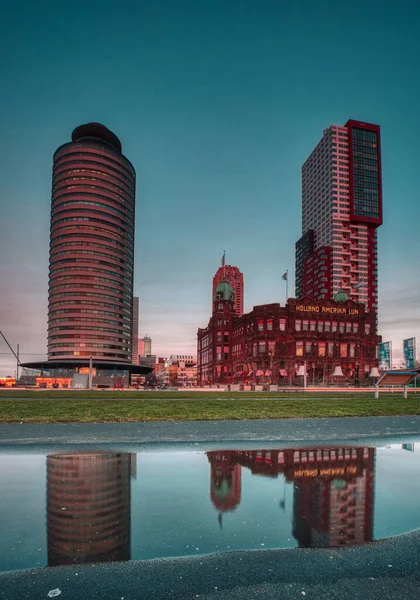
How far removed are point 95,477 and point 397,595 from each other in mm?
5415

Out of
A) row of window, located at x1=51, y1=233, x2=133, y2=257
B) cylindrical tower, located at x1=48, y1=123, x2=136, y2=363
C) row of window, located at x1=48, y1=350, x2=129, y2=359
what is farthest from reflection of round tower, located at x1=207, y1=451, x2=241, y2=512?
row of window, located at x1=51, y1=233, x2=133, y2=257

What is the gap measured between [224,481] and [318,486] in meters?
1.54

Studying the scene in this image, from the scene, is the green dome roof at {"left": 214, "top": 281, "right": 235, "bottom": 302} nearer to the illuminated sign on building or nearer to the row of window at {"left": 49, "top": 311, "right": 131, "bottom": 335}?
the illuminated sign on building

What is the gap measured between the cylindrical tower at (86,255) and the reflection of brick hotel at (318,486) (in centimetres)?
17750

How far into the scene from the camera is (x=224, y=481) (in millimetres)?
7492

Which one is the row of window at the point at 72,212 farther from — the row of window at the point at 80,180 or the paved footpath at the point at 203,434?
the paved footpath at the point at 203,434

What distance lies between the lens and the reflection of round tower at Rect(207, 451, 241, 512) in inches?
249

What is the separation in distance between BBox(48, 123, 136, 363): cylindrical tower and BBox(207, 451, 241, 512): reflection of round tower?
583 ft

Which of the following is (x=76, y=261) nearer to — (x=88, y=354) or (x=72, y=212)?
(x=72, y=212)

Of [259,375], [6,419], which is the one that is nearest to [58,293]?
[259,375]

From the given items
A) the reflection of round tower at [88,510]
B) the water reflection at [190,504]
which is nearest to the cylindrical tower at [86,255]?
the reflection of round tower at [88,510]

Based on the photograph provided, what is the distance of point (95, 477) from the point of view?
7672mm

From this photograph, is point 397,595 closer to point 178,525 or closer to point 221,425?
point 178,525

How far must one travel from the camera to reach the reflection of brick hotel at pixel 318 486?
203 inches
